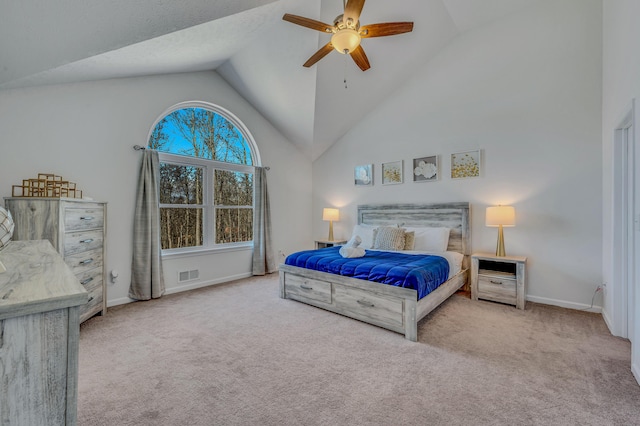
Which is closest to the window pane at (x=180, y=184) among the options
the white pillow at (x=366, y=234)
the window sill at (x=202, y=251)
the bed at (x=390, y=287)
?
the window sill at (x=202, y=251)

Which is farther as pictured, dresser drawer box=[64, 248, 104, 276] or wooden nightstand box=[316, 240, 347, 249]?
wooden nightstand box=[316, 240, 347, 249]

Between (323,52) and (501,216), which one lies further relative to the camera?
(501,216)

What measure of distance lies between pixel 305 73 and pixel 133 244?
125 inches

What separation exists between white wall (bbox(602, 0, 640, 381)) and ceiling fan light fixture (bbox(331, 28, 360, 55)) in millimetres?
2034

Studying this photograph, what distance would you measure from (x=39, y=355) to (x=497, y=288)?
3.94 meters

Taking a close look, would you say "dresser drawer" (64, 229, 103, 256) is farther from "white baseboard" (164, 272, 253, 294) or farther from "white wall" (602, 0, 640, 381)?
"white wall" (602, 0, 640, 381)

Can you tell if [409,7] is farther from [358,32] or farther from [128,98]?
→ [128,98]

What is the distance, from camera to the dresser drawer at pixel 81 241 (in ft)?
8.30

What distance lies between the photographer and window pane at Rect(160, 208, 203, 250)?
404 centimetres

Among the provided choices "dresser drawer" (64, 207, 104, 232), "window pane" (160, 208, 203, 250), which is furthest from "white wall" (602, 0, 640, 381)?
"window pane" (160, 208, 203, 250)

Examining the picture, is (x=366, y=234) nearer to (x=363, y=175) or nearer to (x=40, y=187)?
(x=363, y=175)

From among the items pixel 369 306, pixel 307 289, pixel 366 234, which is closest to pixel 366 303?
pixel 369 306

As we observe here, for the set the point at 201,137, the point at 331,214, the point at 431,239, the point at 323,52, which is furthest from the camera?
the point at 331,214

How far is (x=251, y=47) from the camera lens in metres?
3.72
